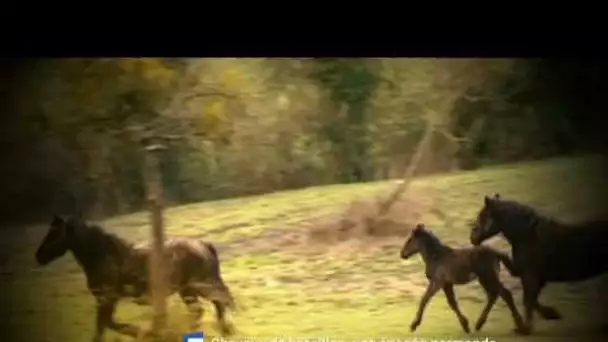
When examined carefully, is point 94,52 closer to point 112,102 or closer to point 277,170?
point 112,102

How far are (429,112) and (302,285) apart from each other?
0.64 metres

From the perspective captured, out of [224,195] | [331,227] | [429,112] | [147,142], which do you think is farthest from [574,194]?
[147,142]

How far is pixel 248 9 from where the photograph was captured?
2.78m

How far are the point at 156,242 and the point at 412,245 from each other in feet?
2.48

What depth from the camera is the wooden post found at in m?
2.73

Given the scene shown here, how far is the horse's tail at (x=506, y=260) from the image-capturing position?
2725 millimetres

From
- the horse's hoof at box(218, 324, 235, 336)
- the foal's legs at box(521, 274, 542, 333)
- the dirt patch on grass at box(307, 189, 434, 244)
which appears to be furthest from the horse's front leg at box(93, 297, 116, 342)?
the foal's legs at box(521, 274, 542, 333)

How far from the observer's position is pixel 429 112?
275 centimetres

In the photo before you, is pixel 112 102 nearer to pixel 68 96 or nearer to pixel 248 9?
pixel 68 96

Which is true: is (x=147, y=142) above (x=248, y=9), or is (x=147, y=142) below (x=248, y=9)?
below

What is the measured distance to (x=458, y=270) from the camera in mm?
2717

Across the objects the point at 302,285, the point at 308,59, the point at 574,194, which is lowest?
the point at 302,285

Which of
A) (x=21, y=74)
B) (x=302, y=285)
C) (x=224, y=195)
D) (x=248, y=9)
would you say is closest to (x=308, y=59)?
(x=248, y=9)

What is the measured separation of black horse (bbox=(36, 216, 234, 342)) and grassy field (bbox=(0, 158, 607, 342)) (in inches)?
1.0
